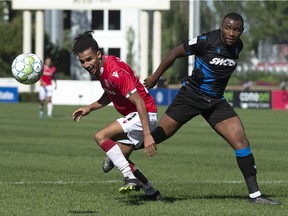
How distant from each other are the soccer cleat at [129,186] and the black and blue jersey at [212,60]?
146 centimetres

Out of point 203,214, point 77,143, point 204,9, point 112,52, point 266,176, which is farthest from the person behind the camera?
point 204,9

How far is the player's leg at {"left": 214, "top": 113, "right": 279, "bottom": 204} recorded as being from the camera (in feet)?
36.0

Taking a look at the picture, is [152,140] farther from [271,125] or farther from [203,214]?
[271,125]

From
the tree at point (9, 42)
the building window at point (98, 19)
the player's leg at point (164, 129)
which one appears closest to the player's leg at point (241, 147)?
the player's leg at point (164, 129)

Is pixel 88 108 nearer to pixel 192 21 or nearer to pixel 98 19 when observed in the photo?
pixel 192 21

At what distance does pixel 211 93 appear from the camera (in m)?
11.1

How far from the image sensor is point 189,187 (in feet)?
42.0

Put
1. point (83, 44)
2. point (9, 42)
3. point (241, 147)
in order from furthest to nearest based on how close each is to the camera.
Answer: point (9, 42), point (241, 147), point (83, 44)

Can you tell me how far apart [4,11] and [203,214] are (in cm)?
7452

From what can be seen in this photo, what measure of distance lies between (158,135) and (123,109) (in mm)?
530

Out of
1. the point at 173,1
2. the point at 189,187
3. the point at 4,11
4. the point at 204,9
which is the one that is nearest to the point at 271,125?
the point at 189,187

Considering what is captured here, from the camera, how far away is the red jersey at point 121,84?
10391mm

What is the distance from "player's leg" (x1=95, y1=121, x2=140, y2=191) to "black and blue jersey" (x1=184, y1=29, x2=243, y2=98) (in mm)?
1184

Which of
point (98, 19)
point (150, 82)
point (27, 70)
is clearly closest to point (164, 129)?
point (150, 82)
